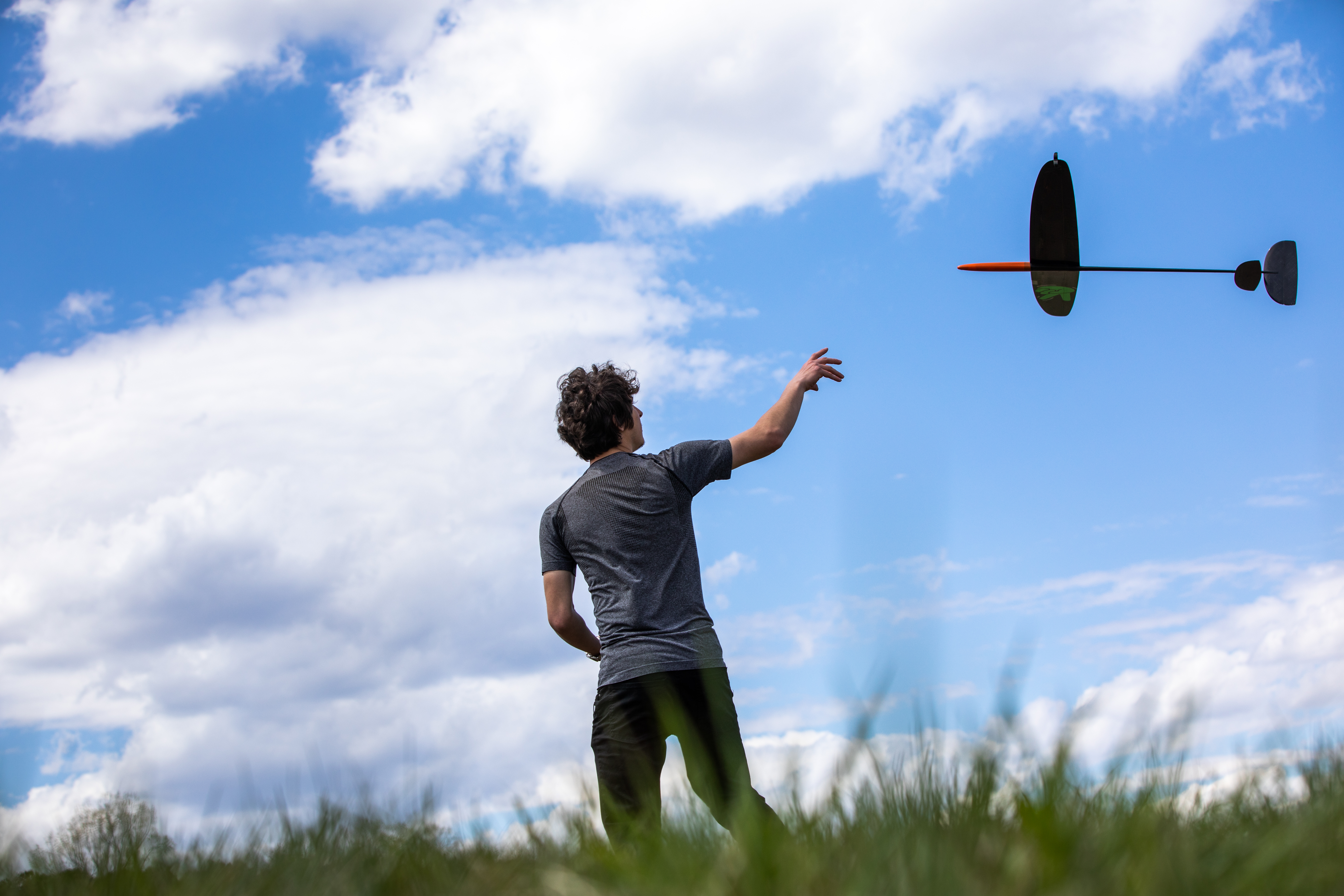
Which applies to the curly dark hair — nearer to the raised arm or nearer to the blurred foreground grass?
the raised arm

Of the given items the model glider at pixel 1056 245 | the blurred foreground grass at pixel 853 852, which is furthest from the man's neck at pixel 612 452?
the model glider at pixel 1056 245

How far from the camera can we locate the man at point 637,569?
3.80 metres

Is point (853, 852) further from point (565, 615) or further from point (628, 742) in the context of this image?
point (565, 615)

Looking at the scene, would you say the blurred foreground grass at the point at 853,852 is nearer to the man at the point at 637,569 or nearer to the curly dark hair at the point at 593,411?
the man at the point at 637,569

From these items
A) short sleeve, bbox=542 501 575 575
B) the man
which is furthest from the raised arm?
short sleeve, bbox=542 501 575 575

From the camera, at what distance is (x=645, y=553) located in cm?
401

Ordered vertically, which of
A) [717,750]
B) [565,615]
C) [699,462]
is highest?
[699,462]

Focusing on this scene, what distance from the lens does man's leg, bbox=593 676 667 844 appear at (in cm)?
377

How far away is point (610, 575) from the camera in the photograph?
4.05 m

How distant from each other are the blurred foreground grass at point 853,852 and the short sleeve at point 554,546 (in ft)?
6.36

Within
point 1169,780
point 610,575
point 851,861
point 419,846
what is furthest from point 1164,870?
point 610,575

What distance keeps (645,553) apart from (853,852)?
227cm

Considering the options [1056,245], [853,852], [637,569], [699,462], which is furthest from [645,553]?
[1056,245]

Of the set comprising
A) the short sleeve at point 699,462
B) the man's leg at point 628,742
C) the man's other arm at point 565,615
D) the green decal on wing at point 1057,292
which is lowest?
the man's leg at point 628,742
